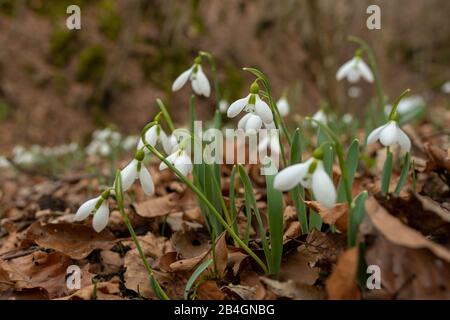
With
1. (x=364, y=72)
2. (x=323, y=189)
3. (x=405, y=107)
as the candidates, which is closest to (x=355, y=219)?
(x=323, y=189)

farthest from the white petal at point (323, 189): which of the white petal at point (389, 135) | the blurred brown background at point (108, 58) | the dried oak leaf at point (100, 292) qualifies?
the blurred brown background at point (108, 58)

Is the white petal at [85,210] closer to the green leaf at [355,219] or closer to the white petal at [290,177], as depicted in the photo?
the white petal at [290,177]

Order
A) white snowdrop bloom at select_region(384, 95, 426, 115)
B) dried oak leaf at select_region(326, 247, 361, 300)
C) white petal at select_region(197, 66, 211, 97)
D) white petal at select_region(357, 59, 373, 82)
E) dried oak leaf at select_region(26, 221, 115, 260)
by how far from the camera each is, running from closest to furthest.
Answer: dried oak leaf at select_region(326, 247, 361, 300), dried oak leaf at select_region(26, 221, 115, 260), white petal at select_region(197, 66, 211, 97), white petal at select_region(357, 59, 373, 82), white snowdrop bloom at select_region(384, 95, 426, 115)

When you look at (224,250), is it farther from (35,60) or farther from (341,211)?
(35,60)

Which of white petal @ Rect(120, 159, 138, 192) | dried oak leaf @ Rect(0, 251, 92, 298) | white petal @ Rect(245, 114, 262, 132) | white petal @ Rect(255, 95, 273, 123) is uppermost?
white petal @ Rect(255, 95, 273, 123)

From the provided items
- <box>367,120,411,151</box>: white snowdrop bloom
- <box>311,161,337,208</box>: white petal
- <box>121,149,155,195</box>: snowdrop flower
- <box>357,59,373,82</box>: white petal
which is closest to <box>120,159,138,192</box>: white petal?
<box>121,149,155,195</box>: snowdrop flower

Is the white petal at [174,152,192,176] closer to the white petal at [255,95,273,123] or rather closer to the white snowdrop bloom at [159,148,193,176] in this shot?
the white snowdrop bloom at [159,148,193,176]

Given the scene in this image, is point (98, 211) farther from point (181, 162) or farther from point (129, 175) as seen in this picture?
point (181, 162)
